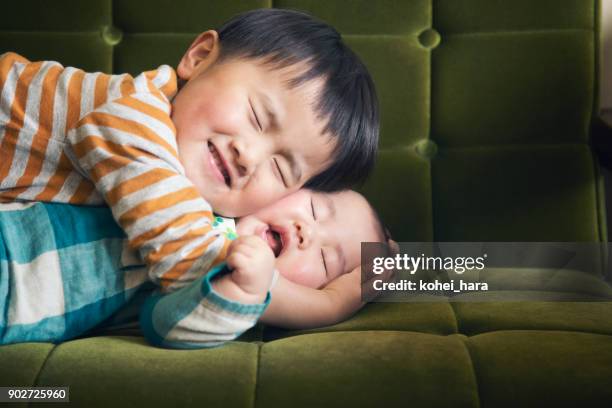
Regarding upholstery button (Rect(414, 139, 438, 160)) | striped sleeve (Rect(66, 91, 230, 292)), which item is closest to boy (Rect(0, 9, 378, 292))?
striped sleeve (Rect(66, 91, 230, 292))

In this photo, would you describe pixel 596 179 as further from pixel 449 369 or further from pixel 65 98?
pixel 65 98

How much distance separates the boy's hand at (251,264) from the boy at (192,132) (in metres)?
0.04

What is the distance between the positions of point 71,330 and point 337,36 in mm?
527

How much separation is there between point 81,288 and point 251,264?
0.22 meters

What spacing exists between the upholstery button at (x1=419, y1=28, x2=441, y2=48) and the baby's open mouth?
1.48ft

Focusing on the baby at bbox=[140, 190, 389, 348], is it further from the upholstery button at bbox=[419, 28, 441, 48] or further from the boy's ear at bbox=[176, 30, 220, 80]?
the upholstery button at bbox=[419, 28, 441, 48]

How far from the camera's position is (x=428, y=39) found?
1.18 m

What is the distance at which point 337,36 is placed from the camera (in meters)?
1.00

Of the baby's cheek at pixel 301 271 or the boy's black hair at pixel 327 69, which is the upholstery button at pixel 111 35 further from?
the baby's cheek at pixel 301 271

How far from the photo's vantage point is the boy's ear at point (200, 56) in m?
0.94

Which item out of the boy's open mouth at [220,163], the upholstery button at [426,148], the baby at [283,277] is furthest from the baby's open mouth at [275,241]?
the upholstery button at [426,148]

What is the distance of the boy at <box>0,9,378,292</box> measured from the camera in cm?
74

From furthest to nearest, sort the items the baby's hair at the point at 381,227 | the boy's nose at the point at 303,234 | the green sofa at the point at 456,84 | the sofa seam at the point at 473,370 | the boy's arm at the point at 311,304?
the green sofa at the point at 456,84 < the baby's hair at the point at 381,227 < the boy's nose at the point at 303,234 < the boy's arm at the point at 311,304 < the sofa seam at the point at 473,370

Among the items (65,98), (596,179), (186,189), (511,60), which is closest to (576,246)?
(596,179)
